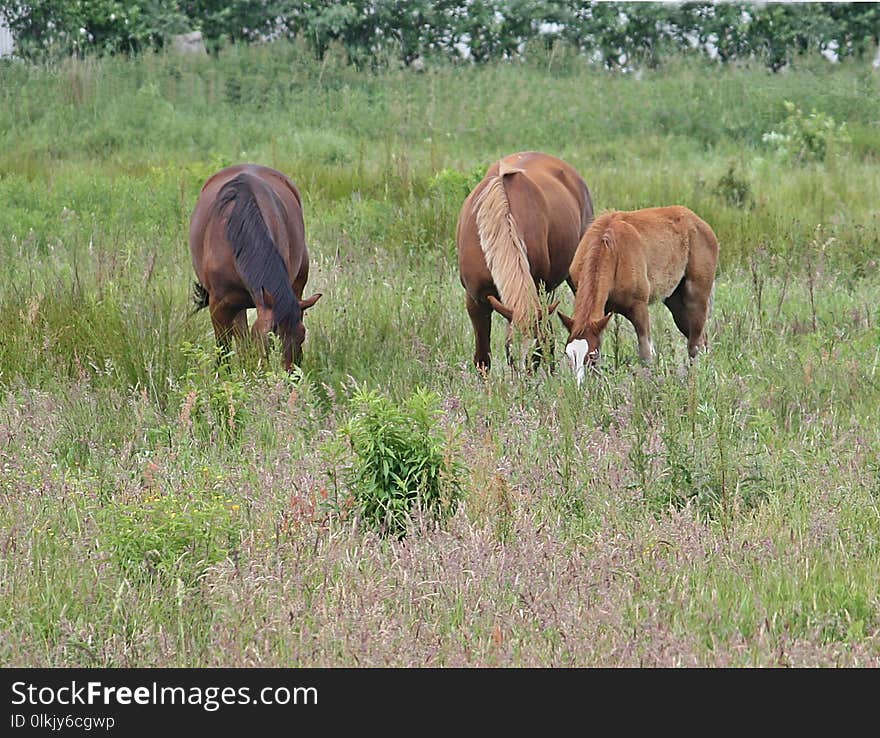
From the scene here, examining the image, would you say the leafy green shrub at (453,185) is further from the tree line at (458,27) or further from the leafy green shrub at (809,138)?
the tree line at (458,27)

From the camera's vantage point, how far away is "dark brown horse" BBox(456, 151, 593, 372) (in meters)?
7.45

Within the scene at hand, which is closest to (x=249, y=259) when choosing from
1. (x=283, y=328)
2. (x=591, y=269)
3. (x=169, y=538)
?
(x=283, y=328)

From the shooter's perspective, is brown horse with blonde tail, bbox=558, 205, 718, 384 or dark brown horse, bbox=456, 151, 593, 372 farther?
dark brown horse, bbox=456, 151, 593, 372

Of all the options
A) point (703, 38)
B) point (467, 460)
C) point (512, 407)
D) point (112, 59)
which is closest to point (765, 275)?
point (512, 407)

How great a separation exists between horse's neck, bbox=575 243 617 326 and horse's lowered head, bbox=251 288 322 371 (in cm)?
166

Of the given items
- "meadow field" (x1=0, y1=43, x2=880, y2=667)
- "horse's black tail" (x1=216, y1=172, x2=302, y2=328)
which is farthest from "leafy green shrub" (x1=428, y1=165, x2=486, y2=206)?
"horse's black tail" (x1=216, y1=172, x2=302, y2=328)

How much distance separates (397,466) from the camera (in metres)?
5.00

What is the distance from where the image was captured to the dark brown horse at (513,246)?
7453 millimetres

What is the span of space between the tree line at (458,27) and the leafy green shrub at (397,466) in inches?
659

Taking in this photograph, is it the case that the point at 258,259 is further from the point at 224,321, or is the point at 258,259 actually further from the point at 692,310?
the point at 692,310

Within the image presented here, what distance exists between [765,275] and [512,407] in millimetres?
5328

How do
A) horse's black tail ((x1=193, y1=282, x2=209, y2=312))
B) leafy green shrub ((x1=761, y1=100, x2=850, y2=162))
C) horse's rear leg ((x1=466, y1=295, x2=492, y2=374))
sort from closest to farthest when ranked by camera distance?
horse's rear leg ((x1=466, y1=295, x2=492, y2=374))
horse's black tail ((x1=193, y1=282, x2=209, y2=312))
leafy green shrub ((x1=761, y1=100, x2=850, y2=162))

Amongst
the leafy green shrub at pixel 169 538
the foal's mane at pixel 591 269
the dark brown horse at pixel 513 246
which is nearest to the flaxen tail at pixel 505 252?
the dark brown horse at pixel 513 246

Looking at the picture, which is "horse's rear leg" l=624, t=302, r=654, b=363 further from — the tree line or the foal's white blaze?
the tree line
